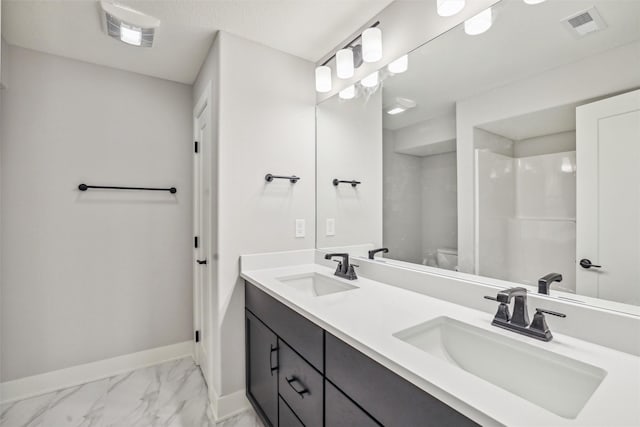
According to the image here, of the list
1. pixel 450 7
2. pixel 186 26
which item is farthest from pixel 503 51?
pixel 186 26

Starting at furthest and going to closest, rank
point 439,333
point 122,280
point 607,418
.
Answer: point 122,280, point 439,333, point 607,418

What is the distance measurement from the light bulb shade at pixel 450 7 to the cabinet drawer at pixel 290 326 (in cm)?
139

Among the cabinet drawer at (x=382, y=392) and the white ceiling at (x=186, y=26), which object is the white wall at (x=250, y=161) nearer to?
the white ceiling at (x=186, y=26)

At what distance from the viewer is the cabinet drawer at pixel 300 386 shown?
108 centimetres

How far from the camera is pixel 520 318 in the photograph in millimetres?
906

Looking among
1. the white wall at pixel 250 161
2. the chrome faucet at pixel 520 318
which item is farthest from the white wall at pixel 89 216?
the chrome faucet at pixel 520 318

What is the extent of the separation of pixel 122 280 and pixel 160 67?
5.37 feet

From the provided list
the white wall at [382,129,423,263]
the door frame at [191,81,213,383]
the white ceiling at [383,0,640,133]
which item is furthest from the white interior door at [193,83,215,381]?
the white ceiling at [383,0,640,133]

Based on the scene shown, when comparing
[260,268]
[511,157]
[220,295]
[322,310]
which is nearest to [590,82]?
[511,157]

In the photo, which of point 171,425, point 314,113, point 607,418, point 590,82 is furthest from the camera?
point 314,113

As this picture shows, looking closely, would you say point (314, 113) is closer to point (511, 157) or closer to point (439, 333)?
point (511, 157)

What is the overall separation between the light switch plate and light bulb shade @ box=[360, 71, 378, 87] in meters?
0.87

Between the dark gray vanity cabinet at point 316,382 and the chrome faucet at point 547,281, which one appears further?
the chrome faucet at point 547,281

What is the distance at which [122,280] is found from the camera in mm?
2254
